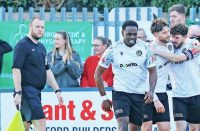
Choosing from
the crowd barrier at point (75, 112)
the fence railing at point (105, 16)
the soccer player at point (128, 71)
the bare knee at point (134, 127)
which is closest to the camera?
the soccer player at point (128, 71)

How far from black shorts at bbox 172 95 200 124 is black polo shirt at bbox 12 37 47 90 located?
2.18 metres

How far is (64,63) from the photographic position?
1655 cm

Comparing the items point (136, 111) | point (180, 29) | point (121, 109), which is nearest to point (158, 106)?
point (136, 111)

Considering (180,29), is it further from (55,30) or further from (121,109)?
(55,30)

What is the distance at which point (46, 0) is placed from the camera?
28.0m

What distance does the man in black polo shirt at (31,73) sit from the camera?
46.2ft

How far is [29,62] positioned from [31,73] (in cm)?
18

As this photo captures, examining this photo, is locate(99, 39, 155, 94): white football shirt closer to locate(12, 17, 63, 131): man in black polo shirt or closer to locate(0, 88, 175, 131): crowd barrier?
locate(12, 17, 63, 131): man in black polo shirt

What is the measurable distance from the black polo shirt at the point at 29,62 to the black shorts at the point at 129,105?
49.9 inches

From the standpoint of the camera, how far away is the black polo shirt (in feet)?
46.2

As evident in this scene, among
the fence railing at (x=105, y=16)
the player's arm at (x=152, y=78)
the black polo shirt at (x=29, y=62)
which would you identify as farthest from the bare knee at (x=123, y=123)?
the fence railing at (x=105, y=16)

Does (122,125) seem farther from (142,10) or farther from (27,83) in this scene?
(142,10)

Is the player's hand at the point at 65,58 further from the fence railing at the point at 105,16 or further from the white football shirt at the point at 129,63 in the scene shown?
the fence railing at the point at 105,16

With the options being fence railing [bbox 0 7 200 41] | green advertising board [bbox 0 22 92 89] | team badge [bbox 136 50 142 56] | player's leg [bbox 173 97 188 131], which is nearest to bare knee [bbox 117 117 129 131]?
team badge [bbox 136 50 142 56]
